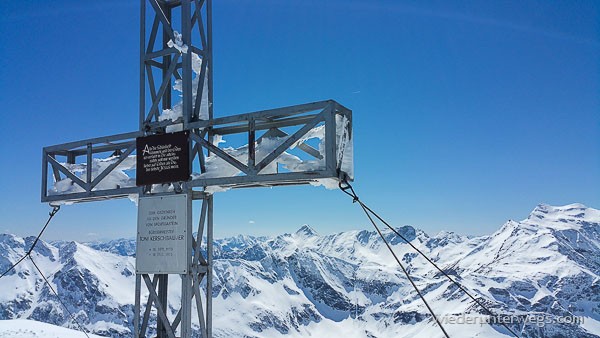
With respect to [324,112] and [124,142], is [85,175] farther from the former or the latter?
[324,112]

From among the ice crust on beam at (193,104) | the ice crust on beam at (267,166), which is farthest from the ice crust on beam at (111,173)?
the ice crust on beam at (193,104)

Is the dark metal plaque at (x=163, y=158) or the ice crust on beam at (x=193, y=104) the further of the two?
the ice crust on beam at (x=193, y=104)

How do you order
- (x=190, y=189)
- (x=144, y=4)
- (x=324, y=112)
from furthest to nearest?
(x=144, y=4) → (x=190, y=189) → (x=324, y=112)

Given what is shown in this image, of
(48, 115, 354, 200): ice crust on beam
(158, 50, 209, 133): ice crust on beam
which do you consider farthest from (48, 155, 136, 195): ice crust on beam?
(158, 50, 209, 133): ice crust on beam

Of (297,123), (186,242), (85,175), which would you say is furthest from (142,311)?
(297,123)

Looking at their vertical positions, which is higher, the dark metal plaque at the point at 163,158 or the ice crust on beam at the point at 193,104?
the ice crust on beam at the point at 193,104

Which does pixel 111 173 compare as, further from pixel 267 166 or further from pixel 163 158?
pixel 267 166

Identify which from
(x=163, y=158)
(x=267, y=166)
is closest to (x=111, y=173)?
(x=163, y=158)

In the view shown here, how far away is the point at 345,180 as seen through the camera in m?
9.23

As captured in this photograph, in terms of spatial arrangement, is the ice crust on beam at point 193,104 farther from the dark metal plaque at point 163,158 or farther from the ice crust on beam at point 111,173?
the ice crust on beam at point 111,173

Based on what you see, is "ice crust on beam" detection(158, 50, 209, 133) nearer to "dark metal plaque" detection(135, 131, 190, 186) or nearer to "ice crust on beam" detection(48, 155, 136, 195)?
"dark metal plaque" detection(135, 131, 190, 186)

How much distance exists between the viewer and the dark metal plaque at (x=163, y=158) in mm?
10711

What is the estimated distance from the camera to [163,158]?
36.1 ft

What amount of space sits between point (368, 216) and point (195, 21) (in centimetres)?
545
